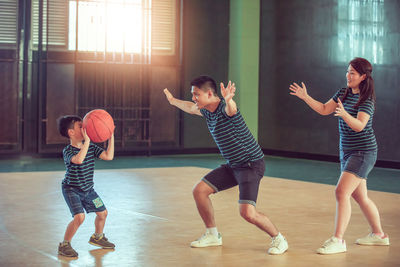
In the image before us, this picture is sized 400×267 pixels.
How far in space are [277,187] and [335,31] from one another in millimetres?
6054

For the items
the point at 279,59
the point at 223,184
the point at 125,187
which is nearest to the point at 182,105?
the point at 223,184

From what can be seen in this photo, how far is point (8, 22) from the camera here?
50.5 ft

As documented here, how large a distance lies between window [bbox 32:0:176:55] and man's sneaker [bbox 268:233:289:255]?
429 inches

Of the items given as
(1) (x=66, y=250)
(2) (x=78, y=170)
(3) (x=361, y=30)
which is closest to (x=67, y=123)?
(2) (x=78, y=170)

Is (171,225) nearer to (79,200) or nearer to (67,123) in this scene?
(79,200)

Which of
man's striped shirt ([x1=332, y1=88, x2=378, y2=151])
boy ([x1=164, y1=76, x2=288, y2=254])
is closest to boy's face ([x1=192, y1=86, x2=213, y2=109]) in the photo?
boy ([x1=164, y1=76, x2=288, y2=254])

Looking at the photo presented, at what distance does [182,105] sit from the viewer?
6711 mm

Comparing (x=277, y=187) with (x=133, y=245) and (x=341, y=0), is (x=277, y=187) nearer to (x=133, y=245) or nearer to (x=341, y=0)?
(x=133, y=245)

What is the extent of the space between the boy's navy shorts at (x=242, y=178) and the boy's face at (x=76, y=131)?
120cm

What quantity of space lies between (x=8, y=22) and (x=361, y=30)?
7.78 meters

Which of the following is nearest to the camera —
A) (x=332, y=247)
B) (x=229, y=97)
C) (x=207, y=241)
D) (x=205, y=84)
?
(x=229, y=97)

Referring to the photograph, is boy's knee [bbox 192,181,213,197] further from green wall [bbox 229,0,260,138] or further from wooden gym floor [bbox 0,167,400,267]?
green wall [bbox 229,0,260,138]

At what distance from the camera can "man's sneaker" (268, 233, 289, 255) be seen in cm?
604

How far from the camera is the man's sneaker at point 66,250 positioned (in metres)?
5.85
